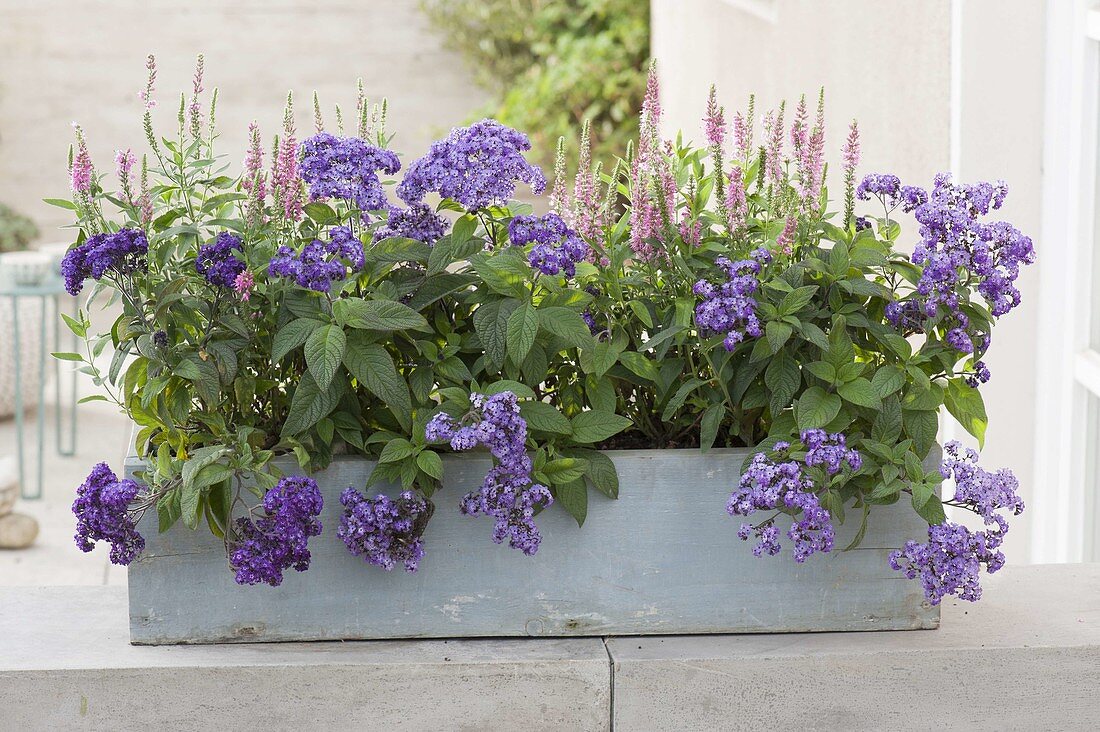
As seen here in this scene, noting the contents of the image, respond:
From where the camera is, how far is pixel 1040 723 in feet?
3.74

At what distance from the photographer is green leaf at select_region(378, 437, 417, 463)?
1104 mm

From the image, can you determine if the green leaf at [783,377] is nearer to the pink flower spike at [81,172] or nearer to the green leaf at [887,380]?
the green leaf at [887,380]

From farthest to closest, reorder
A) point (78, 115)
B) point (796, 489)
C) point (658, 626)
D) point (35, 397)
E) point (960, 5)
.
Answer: point (78, 115) < point (35, 397) < point (960, 5) < point (658, 626) < point (796, 489)

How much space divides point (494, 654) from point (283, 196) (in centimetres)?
47

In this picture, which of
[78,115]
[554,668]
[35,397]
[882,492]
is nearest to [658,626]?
[554,668]

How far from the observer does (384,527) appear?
1.11 m

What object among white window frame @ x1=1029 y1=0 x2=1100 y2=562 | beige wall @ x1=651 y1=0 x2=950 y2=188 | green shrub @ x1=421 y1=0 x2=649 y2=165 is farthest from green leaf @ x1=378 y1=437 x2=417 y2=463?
green shrub @ x1=421 y1=0 x2=649 y2=165

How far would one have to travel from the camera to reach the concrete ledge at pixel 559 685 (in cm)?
110

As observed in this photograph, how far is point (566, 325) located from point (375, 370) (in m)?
0.17

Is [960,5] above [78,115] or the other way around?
the other way around

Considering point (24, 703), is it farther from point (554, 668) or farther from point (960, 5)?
point (960, 5)

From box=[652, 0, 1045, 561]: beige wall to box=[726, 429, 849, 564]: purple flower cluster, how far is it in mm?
1036

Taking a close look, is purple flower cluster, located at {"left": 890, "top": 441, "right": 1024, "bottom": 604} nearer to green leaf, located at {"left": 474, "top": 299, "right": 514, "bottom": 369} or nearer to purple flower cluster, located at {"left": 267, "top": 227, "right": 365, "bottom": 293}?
green leaf, located at {"left": 474, "top": 299, "right": 514, "bottom": 369}

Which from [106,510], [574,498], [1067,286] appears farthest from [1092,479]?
[106,510]
